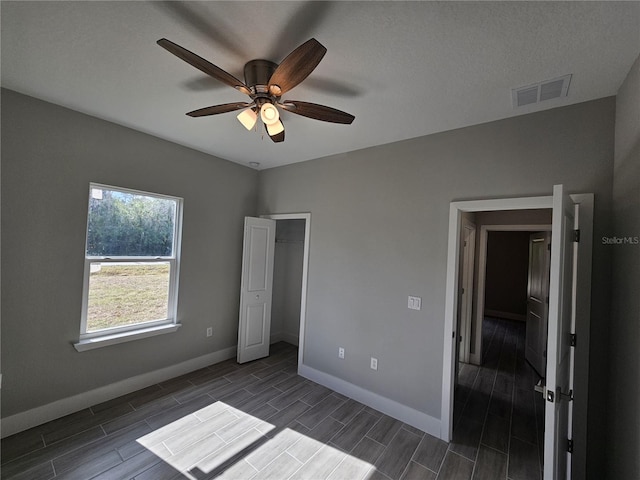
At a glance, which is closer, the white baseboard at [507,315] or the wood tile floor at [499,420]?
the wood tile floor at [499,420]

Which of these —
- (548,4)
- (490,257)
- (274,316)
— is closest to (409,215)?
(548,4)

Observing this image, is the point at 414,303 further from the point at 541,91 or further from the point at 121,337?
the point at 121,337

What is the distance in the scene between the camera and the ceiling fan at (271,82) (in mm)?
1277

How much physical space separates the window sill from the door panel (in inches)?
189

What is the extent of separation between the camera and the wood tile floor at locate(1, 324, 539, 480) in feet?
6.27

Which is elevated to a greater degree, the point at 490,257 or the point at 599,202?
the point at 599,202

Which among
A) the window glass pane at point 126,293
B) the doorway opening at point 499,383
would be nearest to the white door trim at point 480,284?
the doorway opening at point 499,383

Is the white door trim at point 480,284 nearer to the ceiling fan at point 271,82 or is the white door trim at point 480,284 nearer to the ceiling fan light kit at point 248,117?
the ceiling fan at point 271,82

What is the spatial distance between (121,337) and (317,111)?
2.93 metres

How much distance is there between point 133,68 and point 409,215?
2.51 meters

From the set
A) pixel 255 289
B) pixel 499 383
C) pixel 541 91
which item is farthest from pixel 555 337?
pixel 255 289

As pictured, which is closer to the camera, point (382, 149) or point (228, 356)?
point (382, 149)

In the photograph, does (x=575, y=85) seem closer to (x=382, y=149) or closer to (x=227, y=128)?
(x=382, y=149)

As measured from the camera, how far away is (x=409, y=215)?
105 inches
